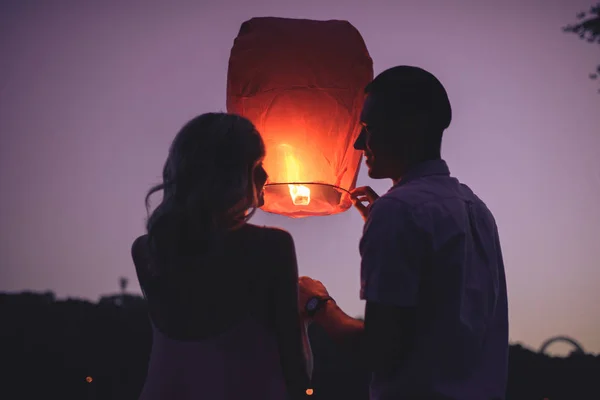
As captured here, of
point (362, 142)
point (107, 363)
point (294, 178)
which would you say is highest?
point (362, 142)

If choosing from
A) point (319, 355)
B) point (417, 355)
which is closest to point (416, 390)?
point (417, 355)

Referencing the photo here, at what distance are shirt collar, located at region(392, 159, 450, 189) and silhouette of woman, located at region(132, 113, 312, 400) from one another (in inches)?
16.0

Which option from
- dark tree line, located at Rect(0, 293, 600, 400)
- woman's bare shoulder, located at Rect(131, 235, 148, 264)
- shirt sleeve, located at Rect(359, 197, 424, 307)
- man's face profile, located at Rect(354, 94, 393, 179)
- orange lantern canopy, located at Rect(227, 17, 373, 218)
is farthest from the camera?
dark tree line, located at Rect(0, 293, 600, 400)

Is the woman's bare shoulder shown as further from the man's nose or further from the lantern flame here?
the man's nose

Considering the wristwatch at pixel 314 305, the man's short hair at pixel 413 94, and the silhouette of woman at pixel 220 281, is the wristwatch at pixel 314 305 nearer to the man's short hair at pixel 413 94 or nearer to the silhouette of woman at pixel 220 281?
the silhouette of woman at pixel 220 281

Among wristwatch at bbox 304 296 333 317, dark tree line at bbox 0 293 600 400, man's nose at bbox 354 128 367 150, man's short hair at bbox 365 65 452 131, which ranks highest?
man's short hair at bbox 365 65 452 131

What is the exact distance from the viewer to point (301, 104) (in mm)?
1824

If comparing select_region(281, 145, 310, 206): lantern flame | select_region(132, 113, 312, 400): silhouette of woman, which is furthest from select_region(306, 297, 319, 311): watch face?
select_region(281, 145, 310, 206): lantern flame

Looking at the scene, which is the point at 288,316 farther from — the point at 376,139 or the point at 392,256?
the point at 376,139

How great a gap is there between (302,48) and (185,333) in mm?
1010

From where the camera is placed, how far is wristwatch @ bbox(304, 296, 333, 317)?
1640mm

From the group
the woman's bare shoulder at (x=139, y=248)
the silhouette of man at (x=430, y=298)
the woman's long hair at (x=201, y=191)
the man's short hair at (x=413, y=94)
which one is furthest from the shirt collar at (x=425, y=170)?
the woman's bare shoulder at (x=139, y=248)

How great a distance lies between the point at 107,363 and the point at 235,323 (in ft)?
8.70

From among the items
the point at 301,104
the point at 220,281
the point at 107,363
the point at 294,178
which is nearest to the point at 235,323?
the point at 220,281
